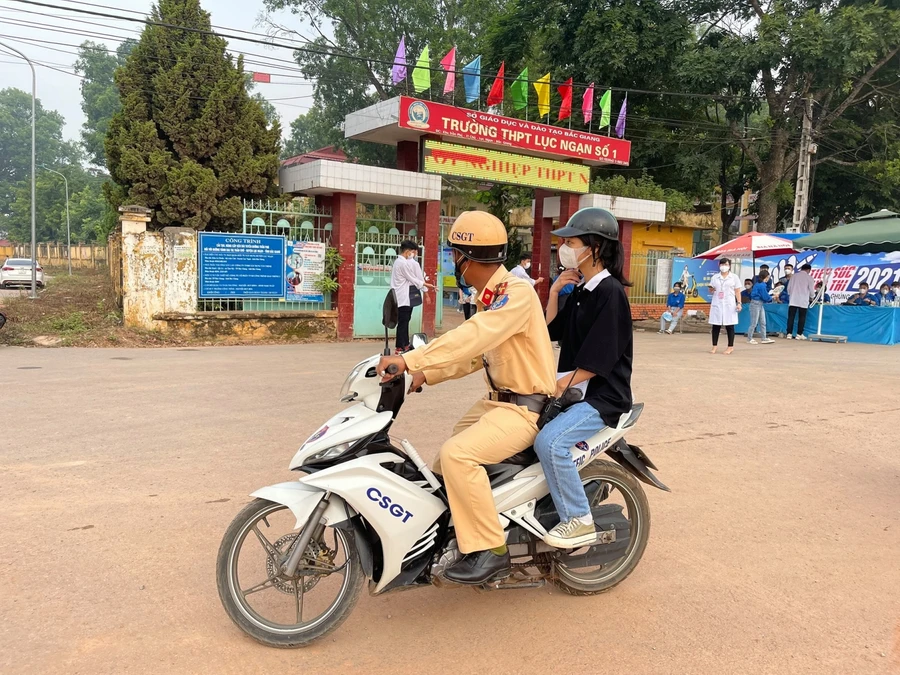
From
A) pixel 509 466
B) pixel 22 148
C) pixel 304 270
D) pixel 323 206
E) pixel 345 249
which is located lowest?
pixel 509 466

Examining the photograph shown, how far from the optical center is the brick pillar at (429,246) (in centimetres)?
1337

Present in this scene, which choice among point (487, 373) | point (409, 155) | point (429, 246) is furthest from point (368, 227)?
point (487, 373)

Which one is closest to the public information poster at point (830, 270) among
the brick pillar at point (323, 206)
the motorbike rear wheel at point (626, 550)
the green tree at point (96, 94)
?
the brick pillar at point (323, 206)

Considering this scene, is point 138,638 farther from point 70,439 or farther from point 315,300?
point 315,300

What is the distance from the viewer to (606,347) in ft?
9.41

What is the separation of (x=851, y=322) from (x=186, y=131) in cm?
1416

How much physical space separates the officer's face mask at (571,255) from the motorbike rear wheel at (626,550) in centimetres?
93

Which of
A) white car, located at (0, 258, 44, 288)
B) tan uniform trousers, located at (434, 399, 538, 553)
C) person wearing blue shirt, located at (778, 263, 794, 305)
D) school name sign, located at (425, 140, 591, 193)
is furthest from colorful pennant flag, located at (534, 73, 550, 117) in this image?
white car, located at (0, 258, 44, 288)

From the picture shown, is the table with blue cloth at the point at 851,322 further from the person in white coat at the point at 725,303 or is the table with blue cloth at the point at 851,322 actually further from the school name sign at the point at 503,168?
the school name sign at the point at 503,168

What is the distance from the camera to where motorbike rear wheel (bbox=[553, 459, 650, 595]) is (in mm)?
3043

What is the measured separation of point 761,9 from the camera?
20859 mm

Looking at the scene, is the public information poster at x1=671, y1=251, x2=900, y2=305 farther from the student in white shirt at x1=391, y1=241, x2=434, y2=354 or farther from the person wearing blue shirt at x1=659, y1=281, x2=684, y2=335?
the student in white shirt at x1=391, y1=241, x2=434, y2=354

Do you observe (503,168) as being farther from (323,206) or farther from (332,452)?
(332,452)

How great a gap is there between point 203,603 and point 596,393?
1949 mm
